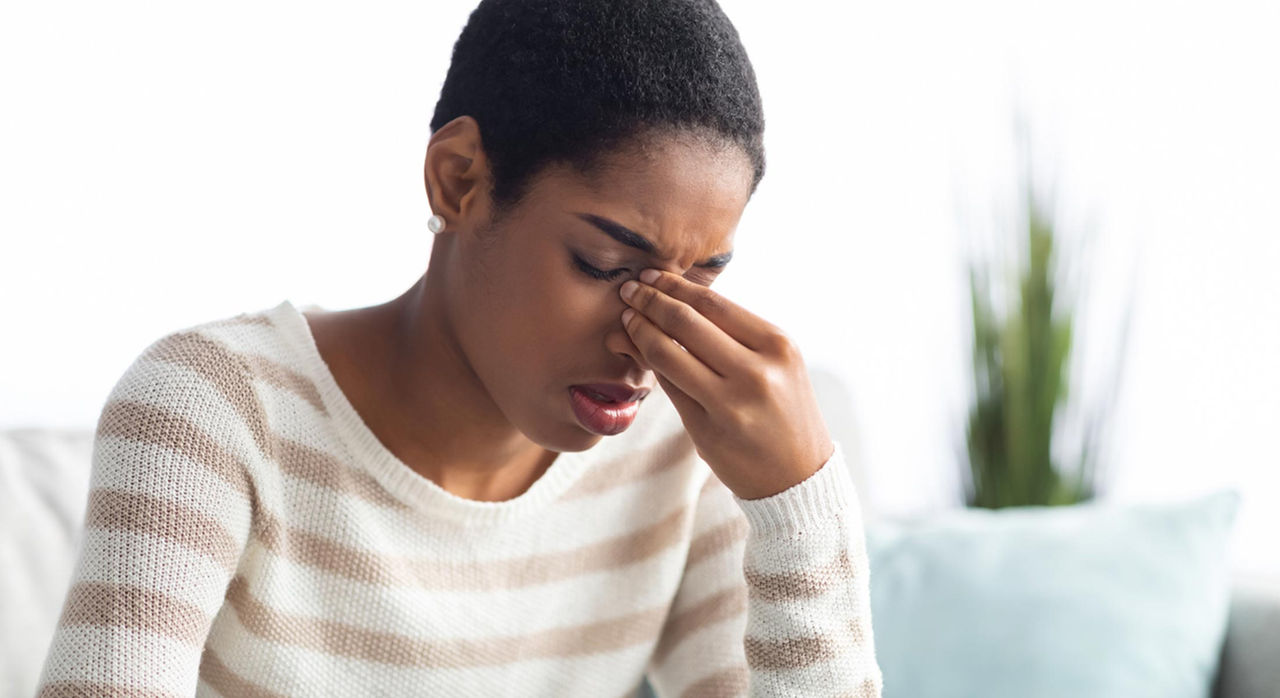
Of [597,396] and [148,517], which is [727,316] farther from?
[148,517]

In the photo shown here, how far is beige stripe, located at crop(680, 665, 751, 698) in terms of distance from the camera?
1320mm

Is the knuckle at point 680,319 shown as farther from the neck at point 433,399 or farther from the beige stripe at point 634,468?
the beige stripe at point 634,468

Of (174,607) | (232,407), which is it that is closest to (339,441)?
(232,407)

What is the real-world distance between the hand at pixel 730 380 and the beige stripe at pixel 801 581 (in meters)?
0.09

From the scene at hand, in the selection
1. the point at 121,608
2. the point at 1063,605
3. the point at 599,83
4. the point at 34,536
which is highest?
the point at 599,83

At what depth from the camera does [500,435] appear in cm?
124

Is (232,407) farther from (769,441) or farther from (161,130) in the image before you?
(161,130)

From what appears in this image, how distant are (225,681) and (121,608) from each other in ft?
0.70

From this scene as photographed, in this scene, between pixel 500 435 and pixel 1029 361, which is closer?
pixel 500 435

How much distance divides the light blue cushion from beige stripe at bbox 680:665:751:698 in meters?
0.32

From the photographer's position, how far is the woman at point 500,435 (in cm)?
99

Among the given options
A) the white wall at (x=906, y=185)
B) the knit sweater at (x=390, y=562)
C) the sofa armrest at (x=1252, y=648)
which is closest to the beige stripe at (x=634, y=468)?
the knit sweater at (x=390, y=562)

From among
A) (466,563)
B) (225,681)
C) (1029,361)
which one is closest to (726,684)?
(466,563)

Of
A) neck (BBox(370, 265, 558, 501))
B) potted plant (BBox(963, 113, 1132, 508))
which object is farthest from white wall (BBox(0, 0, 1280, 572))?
neck (BBox(370, 265, 558, 501))
